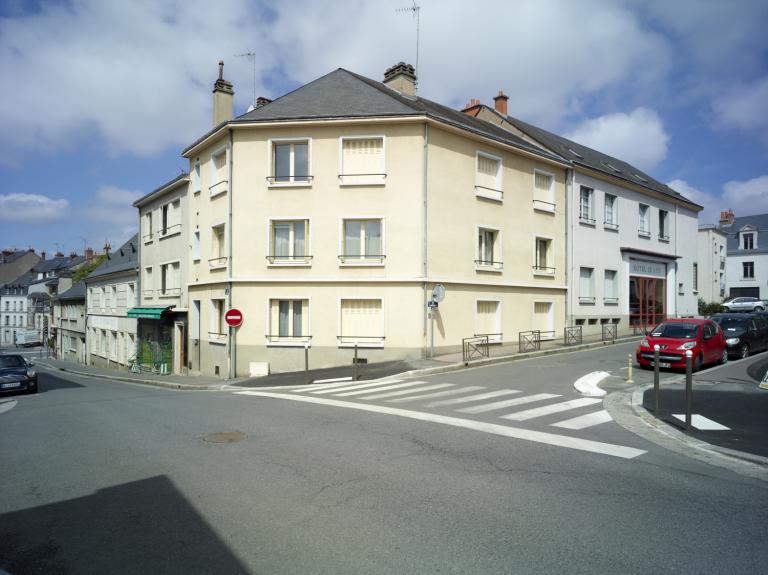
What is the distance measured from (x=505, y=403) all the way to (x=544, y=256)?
14881mm

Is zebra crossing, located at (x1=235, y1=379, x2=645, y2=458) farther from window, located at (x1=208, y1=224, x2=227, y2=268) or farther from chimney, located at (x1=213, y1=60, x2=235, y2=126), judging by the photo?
chimney, located at (x1=213, y1=60, x2=235, y2=126)

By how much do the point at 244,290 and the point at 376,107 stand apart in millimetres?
8258

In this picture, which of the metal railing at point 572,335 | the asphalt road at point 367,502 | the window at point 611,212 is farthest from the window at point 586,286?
the asphalt road at point 367,502

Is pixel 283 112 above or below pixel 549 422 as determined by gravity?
above

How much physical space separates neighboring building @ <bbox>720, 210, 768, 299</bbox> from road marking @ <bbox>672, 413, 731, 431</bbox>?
55.2 m

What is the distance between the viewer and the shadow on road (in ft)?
12.4

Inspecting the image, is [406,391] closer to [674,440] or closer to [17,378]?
[674,440]

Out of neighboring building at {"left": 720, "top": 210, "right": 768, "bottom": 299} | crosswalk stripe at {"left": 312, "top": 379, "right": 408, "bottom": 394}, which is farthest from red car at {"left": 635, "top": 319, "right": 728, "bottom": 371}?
neighboring building at {"left": 720, "top": 210, "right": 768, "bottom": 299}

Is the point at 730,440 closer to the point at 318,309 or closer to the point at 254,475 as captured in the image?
the point at 254,475

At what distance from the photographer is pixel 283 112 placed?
63.9 ft

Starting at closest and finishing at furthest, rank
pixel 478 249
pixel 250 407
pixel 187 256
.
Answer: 1. pixel 250 407
2. pixel 478 249
3. pixel 187 256

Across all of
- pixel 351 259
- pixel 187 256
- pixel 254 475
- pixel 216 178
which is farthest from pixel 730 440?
pixel 187 256

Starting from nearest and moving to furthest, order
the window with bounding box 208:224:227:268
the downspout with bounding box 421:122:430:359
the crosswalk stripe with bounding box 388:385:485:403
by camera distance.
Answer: the crosswalk stripe with bounding box 388:385:485:403 < the downspout with bounding box 421:122:430:359 < the window with bounding box 208:224:227:268

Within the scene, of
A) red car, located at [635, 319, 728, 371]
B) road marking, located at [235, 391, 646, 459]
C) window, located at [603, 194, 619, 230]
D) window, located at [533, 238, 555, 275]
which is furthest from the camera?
window, located at [603, 194, 619, 230]
